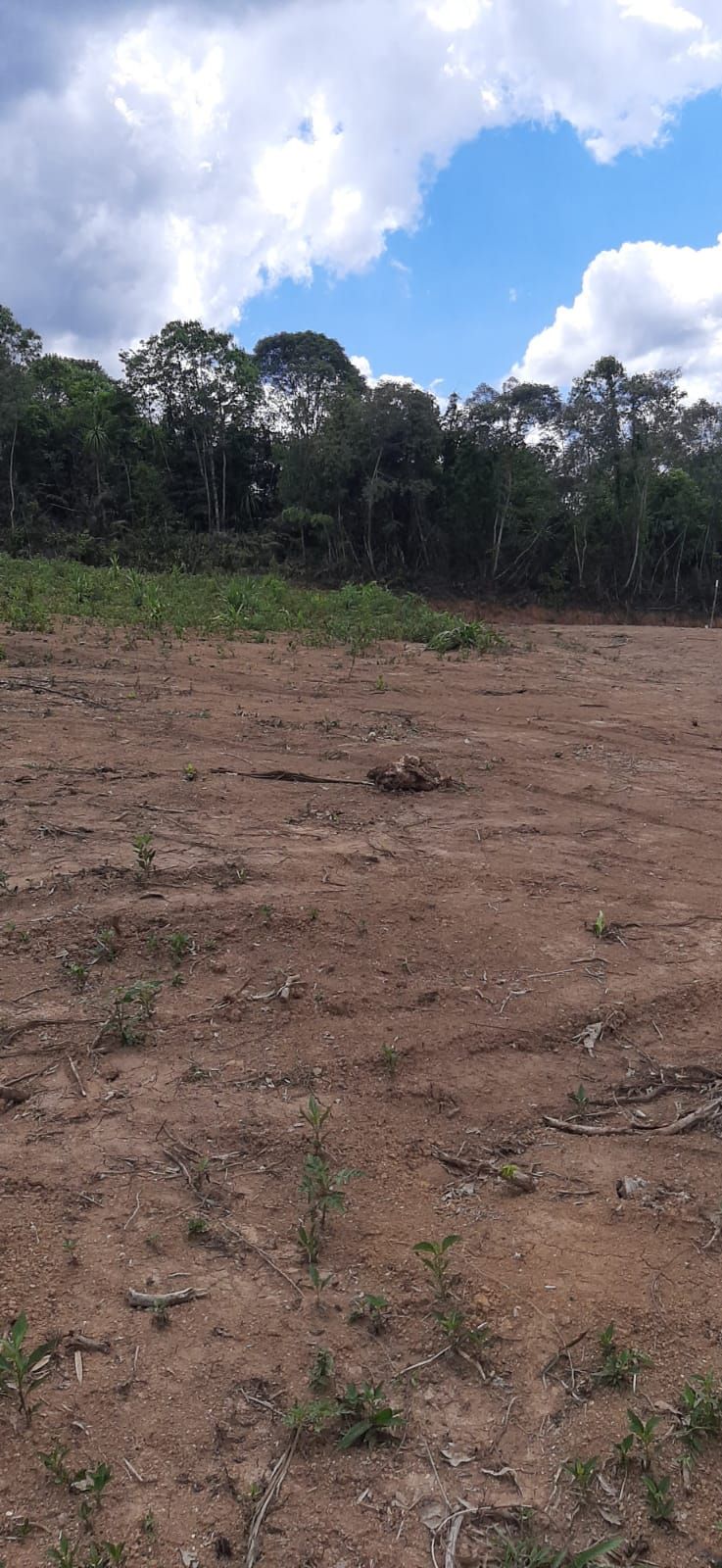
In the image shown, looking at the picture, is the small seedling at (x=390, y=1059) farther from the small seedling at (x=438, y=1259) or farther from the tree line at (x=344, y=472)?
the tree line at (x=344, y=472)

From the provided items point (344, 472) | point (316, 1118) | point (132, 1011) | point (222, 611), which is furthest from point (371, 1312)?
point (344, 472)

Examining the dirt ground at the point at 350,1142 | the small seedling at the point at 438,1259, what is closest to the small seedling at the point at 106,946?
the dirt ground at the point at 350,1142

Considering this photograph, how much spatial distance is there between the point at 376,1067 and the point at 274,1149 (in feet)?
1.49

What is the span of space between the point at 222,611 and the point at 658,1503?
412 inches

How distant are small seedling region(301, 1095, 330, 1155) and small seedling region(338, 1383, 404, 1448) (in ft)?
2.14

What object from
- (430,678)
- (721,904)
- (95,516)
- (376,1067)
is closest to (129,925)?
(376,1067)

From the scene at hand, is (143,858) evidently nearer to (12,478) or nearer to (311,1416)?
(311,1416)

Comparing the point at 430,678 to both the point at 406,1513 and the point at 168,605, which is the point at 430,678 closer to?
the point at 168,605

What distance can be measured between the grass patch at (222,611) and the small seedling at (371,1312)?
7.84 m

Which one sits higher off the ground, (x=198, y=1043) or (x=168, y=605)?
(x=168, y=605)

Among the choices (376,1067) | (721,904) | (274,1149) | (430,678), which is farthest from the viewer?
(430,678)

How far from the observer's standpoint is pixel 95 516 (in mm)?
25875

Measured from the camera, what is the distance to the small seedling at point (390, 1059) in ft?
8.85

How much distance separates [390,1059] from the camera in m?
2.72
